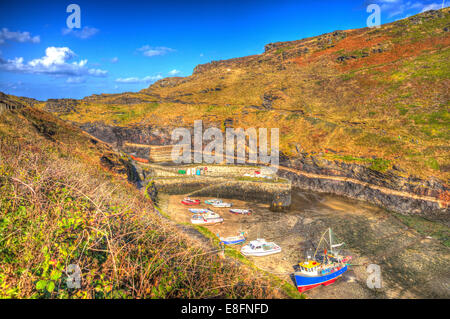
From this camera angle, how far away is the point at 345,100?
67.8 m

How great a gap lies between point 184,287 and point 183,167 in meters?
44.6

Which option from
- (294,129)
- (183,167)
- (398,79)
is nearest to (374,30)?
(398,79)

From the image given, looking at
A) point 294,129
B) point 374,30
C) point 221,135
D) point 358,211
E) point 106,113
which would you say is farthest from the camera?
point 374,30

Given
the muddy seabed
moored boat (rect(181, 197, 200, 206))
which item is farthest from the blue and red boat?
moored boat (rect(181, 197, 200, 206))

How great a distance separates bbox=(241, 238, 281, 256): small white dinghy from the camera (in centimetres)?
2303

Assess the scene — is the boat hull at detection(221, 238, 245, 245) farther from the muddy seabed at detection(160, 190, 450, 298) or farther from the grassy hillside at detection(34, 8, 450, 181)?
the grassy hillside at detection(34, 8, 450, 181)

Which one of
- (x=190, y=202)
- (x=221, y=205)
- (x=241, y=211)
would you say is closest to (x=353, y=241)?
(x=241, y=211)

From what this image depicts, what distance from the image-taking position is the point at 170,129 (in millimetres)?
74875

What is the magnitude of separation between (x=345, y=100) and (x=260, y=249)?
2360 inches

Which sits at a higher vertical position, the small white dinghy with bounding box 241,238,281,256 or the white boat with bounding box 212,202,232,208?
the white boat with bounding box 212,202,232,208

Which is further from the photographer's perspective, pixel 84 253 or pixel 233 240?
pixel 233 240

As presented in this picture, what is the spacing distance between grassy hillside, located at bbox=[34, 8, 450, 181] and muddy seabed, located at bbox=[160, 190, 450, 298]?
13.2 m

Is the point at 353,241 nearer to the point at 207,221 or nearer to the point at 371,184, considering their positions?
the point at 207,221
